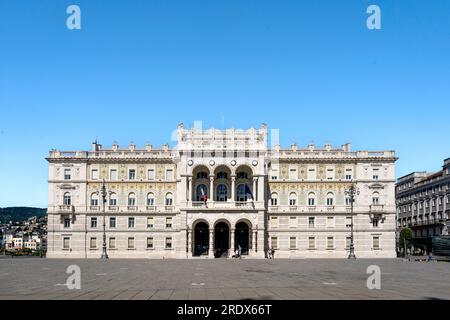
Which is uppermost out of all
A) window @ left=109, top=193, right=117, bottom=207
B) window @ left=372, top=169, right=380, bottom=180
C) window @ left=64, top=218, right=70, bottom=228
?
window @ left=372, top=169, right=380, bottom=180

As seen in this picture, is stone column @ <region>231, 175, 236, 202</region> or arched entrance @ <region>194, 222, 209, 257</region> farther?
arched entrance @ <region>194, 222, 209, 257</region>

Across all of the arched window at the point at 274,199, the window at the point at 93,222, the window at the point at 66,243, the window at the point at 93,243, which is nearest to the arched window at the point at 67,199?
the window at the point at 93,222

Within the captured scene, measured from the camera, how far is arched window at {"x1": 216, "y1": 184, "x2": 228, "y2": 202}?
3474 inches

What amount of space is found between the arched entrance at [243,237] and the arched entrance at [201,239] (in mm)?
4240

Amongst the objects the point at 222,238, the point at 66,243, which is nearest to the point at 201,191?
the point at 222,238

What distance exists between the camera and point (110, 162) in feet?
298

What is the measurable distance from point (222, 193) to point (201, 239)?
713 cm

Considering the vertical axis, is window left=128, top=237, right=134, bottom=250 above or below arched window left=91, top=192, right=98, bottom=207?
below

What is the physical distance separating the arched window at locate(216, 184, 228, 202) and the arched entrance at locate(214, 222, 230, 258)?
11.1 ft

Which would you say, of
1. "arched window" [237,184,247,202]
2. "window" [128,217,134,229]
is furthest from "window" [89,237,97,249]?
"arched window" [237,184,247,202]

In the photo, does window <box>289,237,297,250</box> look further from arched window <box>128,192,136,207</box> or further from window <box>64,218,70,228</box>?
window <box>64,218,70,228</box>

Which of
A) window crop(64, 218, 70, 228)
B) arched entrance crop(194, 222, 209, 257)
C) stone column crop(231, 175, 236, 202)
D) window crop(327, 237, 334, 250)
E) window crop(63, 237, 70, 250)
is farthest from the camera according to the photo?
window crop(64, 218, 70, 228)

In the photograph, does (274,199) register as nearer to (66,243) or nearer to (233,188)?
(233,188)

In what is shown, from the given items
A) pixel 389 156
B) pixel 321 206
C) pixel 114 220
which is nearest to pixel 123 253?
pixel 114 220
